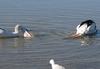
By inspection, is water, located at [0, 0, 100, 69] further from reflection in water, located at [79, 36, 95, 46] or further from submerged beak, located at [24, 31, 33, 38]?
submerged beak, located at [24, 31, 33, 38]

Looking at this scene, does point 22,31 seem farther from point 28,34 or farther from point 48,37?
point 48,37

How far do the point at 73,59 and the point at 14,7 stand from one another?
895 cm

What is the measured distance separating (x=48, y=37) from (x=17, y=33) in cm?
131

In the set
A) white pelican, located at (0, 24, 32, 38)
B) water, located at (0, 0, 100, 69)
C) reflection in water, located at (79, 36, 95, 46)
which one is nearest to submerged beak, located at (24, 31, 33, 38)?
white pelican, located at (0, 24, 32, 38)

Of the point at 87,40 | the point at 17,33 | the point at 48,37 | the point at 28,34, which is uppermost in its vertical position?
the point at 17,33

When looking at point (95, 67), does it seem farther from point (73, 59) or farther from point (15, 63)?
point (15, 63)

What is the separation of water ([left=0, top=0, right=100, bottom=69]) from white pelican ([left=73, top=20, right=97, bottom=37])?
1.01 ft

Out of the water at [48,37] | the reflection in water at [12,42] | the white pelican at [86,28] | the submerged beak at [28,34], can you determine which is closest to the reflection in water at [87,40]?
the water at [48,37]

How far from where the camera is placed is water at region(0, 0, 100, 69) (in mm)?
11891

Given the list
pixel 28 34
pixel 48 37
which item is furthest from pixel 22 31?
pixel 48 37

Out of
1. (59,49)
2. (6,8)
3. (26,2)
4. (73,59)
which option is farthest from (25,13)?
(73,59)

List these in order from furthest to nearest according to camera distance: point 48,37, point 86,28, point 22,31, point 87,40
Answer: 1. point 86,28
2. point 22,31
3. point 87,40
4. point 48,37

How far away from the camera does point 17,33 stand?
52.5 feet

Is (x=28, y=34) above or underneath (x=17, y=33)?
underneath
